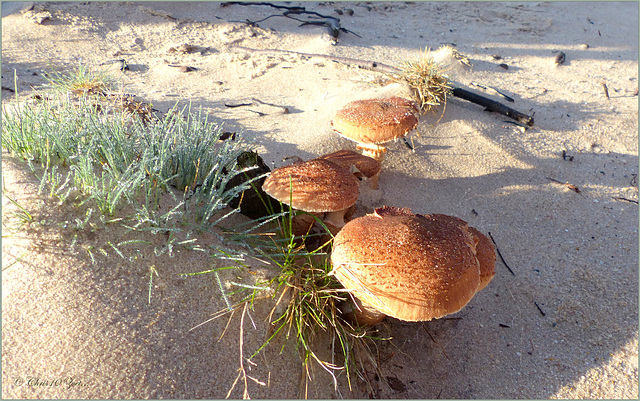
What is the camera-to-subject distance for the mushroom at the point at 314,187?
85.4 inches

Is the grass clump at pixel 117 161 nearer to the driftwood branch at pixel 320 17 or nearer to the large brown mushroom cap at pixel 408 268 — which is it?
the large brown mushroom cap at pixel 408 268

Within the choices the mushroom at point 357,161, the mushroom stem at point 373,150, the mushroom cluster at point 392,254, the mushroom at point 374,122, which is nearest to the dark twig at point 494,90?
the mushroom at point 374,122

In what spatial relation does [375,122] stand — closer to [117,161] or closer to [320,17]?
[117,161]

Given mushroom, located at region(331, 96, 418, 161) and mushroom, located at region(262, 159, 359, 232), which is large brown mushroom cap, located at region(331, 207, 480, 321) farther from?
mushroom, located at region(331, 96, 418, 161)

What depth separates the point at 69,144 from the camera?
7.68 ft

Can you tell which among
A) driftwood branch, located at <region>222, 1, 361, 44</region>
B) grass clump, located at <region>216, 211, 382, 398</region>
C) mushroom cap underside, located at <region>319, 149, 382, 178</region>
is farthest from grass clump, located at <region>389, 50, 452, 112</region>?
grass clump, located at <region>216, 211, 382, 398</region>

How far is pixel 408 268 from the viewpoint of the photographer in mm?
1690

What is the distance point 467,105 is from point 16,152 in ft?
14.0

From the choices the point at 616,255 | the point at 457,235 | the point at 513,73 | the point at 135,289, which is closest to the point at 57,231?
the point at 135,289

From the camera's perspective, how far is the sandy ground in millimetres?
1759

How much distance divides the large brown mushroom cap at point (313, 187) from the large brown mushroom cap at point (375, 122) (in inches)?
23.6

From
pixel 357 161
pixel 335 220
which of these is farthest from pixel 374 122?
pixel 335 220

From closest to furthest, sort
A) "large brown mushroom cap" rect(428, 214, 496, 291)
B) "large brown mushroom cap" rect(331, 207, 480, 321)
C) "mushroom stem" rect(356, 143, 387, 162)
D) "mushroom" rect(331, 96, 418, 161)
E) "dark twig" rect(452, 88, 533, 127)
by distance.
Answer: "large brown mushroom cap" rect(331, 207, 480, 321) < "large brown mushroom cap" rect(428, 214, 496, 291) < "mushroom" rect(331, 96, 418, 161) < "mushroom stem" rect(356, 143, 387, 162) < "dark twig" rect(452, 88, 533, 127)

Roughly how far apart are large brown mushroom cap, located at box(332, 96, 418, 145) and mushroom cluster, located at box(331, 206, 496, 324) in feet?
3.49
